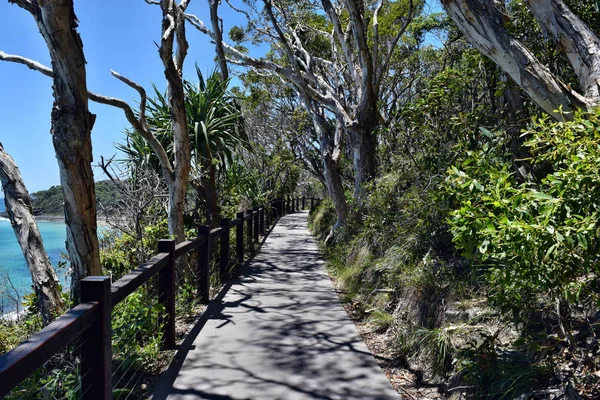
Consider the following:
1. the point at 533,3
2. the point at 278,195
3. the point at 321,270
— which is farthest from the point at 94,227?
the point at 278,195

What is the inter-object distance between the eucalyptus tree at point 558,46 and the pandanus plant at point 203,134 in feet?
16.1

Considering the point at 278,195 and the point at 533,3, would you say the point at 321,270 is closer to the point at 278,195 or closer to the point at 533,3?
the point at 533,3

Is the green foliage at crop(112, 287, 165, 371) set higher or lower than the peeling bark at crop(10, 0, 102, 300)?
lower

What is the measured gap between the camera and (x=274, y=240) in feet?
50.3

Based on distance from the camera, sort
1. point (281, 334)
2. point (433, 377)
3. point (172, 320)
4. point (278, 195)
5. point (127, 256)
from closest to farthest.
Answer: point (433, 377) → point (172, 320) → point (281, 334) → point (127, 256) → point (278, 195)

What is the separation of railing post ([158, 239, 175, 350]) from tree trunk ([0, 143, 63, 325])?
3.83 ft

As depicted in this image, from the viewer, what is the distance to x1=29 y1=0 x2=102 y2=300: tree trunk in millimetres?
4156

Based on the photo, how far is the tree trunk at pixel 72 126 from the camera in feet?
13.6

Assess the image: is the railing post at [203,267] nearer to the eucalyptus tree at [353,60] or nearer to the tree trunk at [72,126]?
the tree trunk at [72,126]

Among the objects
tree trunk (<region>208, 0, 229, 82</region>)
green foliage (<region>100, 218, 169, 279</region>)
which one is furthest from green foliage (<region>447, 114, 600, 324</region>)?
tree trunk (<region>208, 0, 229, 82</region>)

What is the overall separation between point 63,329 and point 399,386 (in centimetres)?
286

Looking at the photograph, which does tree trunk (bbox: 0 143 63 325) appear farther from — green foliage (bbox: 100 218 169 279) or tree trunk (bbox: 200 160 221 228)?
tree trunk (bbox: 200 160 221 228)

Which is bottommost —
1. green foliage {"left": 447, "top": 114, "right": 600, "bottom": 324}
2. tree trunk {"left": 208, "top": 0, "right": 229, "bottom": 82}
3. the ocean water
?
the ocean water

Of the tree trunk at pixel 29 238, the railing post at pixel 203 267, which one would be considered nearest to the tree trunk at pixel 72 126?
the tree trunk at pixel 29 238
